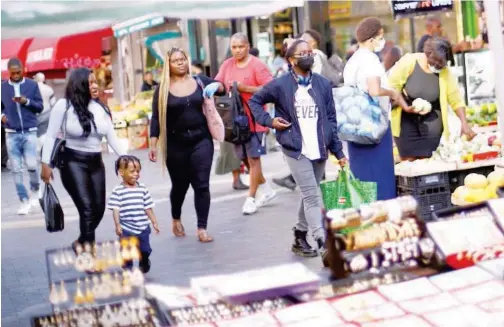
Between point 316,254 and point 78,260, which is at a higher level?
point 78,260

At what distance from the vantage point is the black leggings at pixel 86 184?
316 inches

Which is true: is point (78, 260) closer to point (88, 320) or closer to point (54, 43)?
point (88, 320)

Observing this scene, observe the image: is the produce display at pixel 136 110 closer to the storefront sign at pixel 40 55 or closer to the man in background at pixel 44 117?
the storefront sign at pixel 40 55

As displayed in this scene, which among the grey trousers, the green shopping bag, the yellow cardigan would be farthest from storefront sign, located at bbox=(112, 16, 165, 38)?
the yellow cardigan

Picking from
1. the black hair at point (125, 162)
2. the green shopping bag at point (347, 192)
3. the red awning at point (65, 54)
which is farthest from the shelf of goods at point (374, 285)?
the red awning at point (65, 54)

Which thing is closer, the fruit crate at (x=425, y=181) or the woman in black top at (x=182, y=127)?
the fruit crate at (x=425, y=181)

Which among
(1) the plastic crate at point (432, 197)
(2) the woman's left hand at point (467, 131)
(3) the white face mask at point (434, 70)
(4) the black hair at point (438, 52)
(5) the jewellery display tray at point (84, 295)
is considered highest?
(4) the black hair at point (438, 52)

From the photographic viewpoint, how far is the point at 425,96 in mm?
9125

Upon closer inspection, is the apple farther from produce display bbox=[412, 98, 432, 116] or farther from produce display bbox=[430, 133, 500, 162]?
produce display bbox=[412, 98, 432, 116]

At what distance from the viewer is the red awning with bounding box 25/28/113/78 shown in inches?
759

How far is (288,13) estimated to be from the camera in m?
20.8

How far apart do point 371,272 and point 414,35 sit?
46.0 feet

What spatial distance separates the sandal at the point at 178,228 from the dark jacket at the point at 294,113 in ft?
7.24

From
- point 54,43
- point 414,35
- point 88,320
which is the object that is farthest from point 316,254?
point 54,43
